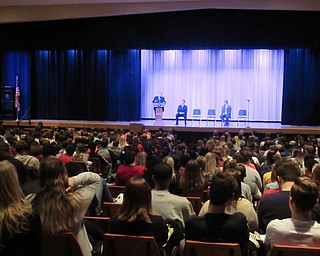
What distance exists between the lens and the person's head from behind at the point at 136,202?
338cm

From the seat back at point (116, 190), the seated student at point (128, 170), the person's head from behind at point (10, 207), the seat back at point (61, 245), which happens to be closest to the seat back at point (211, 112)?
the seated student at point (128, 170)

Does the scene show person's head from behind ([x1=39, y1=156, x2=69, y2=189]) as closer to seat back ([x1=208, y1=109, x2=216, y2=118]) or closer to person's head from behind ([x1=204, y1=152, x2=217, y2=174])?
person's head from behind ([x1=204, y1=152, x2=217, y2=174])

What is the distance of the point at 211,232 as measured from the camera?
10.8 ft

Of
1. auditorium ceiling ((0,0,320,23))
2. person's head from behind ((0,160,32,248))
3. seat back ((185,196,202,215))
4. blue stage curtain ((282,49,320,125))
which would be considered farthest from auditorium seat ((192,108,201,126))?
person's head from behind ((0,160,32,248))

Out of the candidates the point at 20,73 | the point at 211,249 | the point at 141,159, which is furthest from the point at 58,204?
the point at 20,73

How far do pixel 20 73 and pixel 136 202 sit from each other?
19338 mm

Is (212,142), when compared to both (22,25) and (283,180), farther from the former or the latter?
(22,25)

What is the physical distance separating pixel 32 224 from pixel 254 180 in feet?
13.9

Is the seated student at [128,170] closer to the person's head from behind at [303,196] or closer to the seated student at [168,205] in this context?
the seated student at [168,205]

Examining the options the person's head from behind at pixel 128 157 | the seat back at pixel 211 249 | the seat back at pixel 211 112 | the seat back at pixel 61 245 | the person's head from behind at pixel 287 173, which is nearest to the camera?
the seat back at pixel 211 249

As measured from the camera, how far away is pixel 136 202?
339 cm

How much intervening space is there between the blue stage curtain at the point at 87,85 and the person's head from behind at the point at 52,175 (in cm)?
1762

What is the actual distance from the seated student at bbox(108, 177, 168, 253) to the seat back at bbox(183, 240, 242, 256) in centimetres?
34

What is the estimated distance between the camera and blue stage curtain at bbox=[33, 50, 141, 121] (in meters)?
20.9
